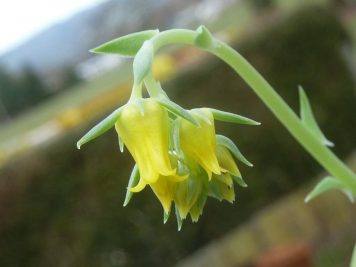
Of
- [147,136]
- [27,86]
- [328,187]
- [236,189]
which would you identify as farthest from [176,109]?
[27,86]

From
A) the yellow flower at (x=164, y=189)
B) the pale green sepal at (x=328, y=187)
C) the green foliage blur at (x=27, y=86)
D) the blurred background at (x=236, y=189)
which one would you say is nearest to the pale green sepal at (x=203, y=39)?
the yellow flower at (x=164, y=189)

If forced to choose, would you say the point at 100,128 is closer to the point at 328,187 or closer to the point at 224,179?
the point at 224,179

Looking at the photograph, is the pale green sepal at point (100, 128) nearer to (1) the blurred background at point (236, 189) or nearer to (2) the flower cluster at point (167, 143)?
(2) the flower cluster at point (167, 143)

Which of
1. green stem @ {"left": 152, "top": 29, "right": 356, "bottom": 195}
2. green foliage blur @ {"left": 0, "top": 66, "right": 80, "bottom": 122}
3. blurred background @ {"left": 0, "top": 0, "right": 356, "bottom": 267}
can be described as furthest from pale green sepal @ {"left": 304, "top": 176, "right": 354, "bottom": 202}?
green foliage blur @ {"left": 0, "top": 66, "right": 80, "bottom": 122}

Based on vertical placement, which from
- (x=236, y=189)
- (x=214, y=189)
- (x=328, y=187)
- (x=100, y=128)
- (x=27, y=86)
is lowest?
(x=27, y=86)

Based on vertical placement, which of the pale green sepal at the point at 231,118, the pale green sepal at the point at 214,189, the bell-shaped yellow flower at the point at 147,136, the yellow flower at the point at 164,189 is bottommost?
the pale green sepal at the point at 214,189

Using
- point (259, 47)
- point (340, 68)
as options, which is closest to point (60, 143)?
point (259, 47)

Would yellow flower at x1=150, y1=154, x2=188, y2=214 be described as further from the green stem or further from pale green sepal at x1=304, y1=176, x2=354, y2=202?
pale green sepal at x1=304, y1=176, x2=354, y2=202
